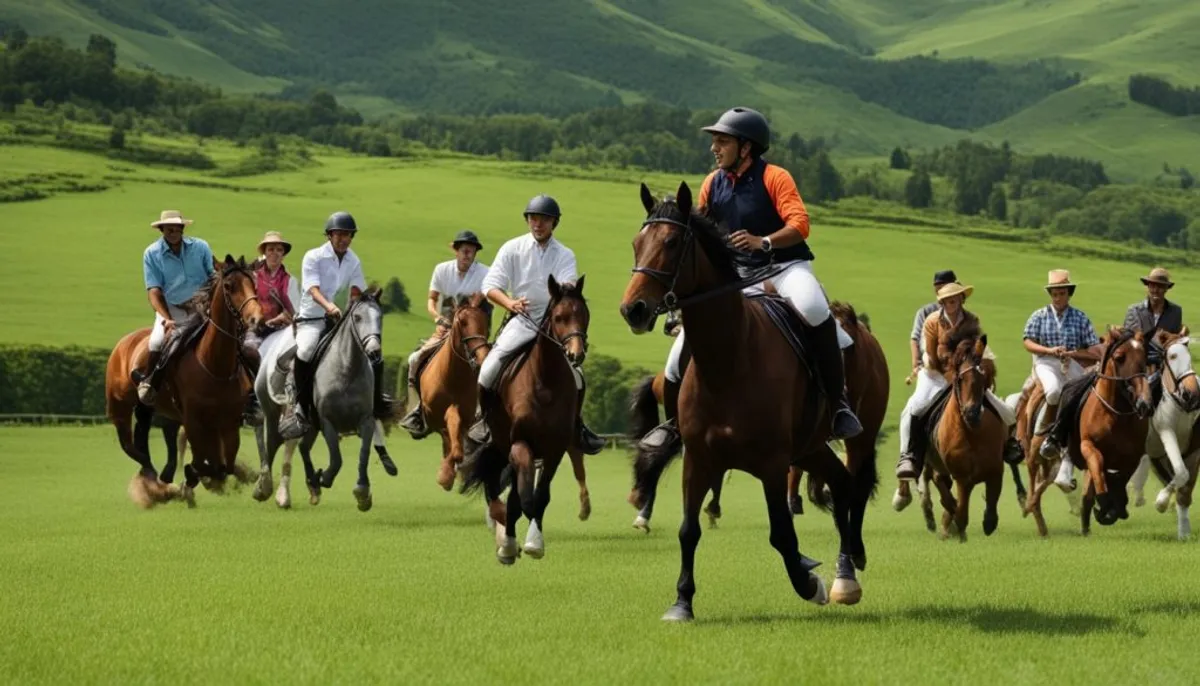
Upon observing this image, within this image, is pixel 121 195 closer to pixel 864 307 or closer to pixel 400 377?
pixel 864 307

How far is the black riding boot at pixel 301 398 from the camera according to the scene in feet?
68.2

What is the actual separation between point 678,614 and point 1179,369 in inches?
409

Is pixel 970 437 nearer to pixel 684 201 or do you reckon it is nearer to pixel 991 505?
pixel 991 505

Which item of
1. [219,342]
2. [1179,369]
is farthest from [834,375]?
[219,342]

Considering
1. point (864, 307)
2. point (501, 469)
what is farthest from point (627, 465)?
point (864, 307)

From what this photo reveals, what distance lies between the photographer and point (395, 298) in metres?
108

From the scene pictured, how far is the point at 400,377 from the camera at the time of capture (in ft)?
191

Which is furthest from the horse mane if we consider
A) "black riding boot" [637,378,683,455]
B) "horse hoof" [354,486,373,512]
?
"horse hoof" [354,486,373,512]

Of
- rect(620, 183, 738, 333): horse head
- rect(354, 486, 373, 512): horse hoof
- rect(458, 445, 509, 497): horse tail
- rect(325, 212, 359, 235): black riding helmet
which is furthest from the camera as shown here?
rect(325, 212, 359, 235): black riding helmet

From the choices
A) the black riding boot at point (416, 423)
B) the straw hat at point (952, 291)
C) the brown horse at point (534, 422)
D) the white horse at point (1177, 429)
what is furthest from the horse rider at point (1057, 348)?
the brown horse at point (534, 422)

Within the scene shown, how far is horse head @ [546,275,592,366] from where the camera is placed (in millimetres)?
14844

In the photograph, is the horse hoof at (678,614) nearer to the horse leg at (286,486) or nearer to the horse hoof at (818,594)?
the horse hoof at (818,594)

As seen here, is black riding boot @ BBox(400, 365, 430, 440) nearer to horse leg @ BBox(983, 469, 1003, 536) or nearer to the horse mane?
horse leg @ BBox(983, 469, 1003, 536)

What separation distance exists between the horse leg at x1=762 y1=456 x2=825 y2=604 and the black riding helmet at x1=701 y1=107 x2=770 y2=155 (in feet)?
7.43
